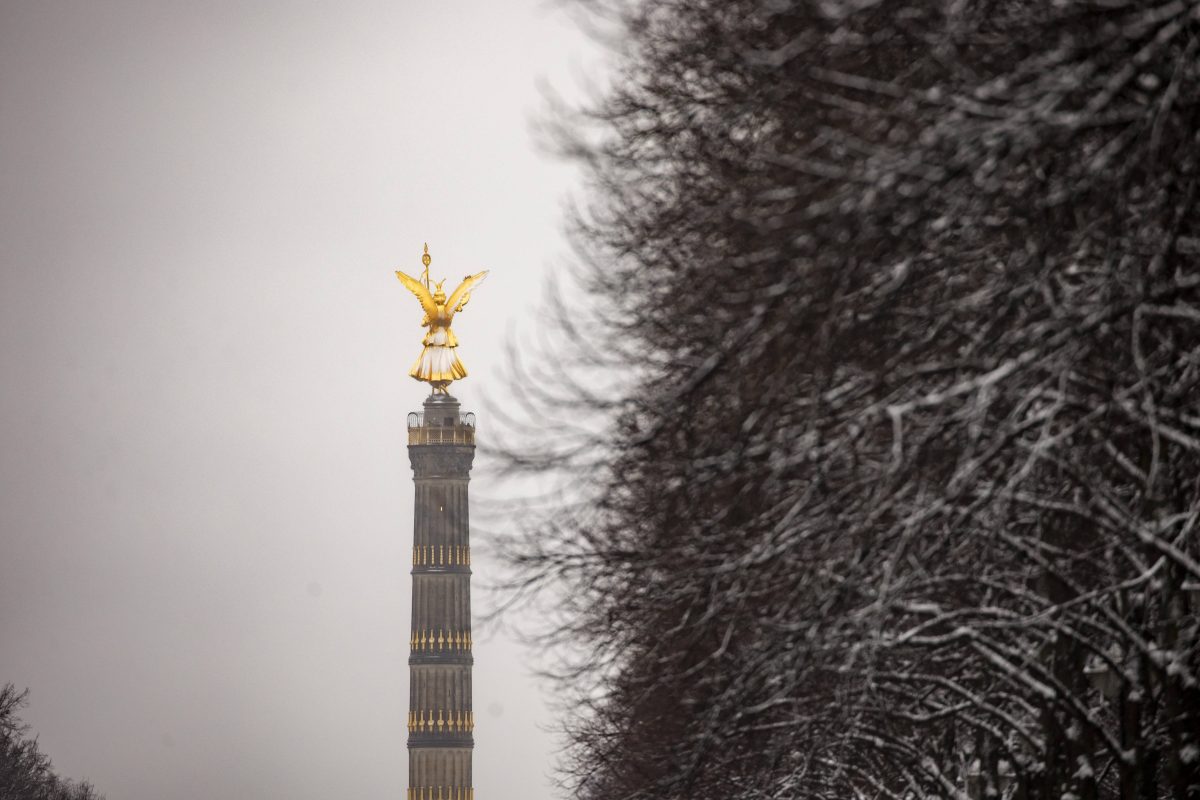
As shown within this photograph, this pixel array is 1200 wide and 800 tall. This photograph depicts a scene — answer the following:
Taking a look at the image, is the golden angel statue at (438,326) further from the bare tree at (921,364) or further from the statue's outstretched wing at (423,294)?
the bare tree at (921,364)

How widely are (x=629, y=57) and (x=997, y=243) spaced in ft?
17.7

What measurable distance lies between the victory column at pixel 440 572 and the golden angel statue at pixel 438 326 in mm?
39

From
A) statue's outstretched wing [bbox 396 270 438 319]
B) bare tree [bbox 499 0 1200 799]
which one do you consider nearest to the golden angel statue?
statue's outstretched wing [bbox 396 270 438 319]

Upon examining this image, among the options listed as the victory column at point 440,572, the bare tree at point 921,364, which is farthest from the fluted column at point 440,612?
the bare tree at point 921,364

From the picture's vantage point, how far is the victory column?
86.6 m

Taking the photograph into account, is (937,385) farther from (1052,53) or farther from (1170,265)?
(1052,53)

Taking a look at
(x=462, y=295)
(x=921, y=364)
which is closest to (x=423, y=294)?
(x=462, y=295)

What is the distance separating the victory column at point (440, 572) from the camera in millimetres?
86625

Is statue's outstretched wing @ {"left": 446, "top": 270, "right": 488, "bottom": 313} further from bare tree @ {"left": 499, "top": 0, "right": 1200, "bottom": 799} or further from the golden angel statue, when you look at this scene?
bare tree @ {"left": 499, "top": 0, "right": 1200, "bottom": 799}

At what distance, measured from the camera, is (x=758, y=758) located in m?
22.0

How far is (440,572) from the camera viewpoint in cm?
8881

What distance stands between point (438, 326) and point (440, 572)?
9.71 metres

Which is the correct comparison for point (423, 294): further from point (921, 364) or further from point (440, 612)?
point (921, 364)

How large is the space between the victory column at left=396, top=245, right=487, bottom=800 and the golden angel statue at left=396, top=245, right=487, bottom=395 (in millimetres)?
39
